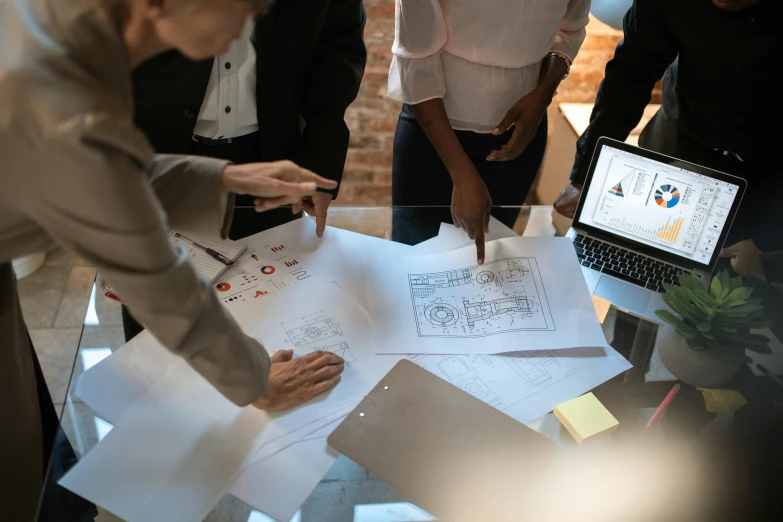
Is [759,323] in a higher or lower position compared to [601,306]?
higher

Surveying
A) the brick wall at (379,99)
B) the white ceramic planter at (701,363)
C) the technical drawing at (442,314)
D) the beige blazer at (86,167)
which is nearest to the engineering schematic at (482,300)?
the technical drawing at (442,314)

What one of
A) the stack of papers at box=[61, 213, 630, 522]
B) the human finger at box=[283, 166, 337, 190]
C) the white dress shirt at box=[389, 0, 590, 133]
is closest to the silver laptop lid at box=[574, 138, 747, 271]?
the stack of papers at box=[61, 213, 630, 522]

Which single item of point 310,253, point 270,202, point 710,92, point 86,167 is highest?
point 86,167

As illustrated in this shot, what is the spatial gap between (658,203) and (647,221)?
1.7 inches

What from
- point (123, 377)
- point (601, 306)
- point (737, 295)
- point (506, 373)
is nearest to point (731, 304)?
point (737, 295)

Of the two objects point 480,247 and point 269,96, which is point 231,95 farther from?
point 480,247

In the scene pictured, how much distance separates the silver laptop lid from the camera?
1194 millimetres

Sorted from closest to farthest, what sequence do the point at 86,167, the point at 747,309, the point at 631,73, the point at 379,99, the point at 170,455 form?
the point at 86,167, the point at 170,455, the point at 747,309, the point at 631,73, the point at 379,99

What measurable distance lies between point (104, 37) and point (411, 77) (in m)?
0.83

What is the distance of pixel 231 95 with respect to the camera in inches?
46.9

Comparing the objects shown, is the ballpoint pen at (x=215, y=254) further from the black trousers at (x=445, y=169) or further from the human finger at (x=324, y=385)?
the black trousers at (x=445, y=169)

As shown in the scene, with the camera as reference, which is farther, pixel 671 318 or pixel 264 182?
pixel 671 318

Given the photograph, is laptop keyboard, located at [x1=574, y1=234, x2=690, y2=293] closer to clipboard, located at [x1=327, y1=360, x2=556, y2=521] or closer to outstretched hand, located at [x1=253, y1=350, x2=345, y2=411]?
clipboard, located at [x1=327, y1=360, x2=556, y2=521]

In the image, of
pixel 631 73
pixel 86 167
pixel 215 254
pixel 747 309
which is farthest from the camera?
pixel 631 73
